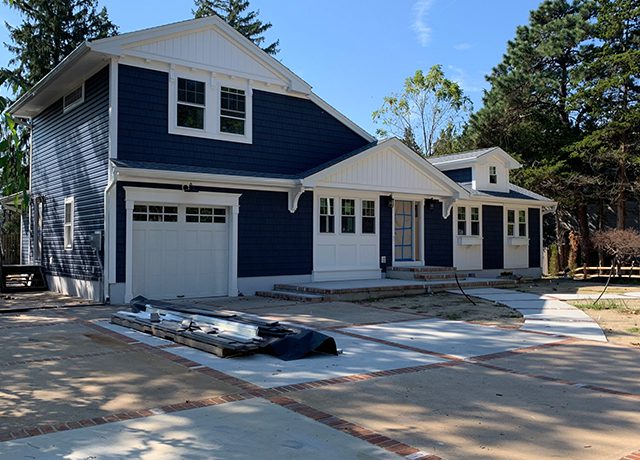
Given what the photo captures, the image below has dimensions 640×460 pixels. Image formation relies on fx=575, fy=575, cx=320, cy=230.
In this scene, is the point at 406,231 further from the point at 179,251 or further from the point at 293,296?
the point at 179,251

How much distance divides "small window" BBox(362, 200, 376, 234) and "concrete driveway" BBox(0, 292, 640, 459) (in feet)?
27.1

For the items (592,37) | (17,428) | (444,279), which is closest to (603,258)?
(592,37)

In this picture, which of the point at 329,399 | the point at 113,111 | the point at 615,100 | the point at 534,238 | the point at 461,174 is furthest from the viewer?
the point at 615,100

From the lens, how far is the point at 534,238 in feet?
71.7

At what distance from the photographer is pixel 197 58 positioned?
1411cm

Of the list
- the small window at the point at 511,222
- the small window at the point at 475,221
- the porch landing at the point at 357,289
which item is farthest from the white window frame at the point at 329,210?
the small window at the point at 511,222

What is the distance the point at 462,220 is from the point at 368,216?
436cm

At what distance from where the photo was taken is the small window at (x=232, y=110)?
14609mm

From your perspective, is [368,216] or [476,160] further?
[476,160]

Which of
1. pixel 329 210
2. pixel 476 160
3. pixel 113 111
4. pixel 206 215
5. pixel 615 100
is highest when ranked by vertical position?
pixel 615 100

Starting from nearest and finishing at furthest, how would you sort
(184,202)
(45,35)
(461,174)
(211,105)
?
(184,202), (211,105), (461,174), (45,35)

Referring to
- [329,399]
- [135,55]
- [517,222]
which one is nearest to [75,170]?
[135,55]

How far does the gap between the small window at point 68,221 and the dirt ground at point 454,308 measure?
25.9 feet

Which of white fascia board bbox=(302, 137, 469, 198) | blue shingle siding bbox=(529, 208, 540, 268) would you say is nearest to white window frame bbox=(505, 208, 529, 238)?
blue shingle siding bbox=(529, 208, 540, 268)
